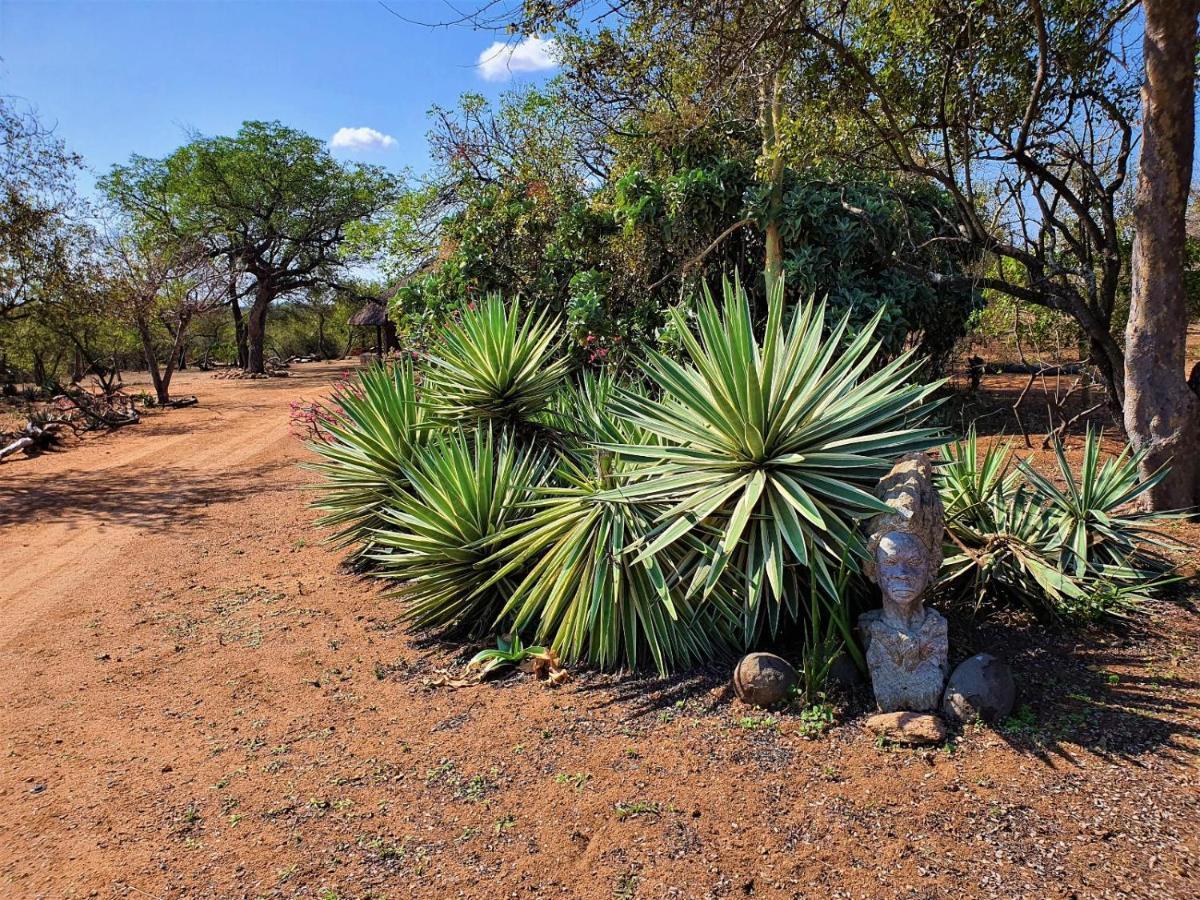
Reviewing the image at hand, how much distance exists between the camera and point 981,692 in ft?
10.2

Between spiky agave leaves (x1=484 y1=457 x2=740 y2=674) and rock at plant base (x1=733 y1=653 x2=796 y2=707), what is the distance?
308 millimetres

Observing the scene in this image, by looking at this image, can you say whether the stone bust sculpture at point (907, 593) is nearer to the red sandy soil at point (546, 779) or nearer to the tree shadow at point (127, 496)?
the red sandy soil at point (546, 779)

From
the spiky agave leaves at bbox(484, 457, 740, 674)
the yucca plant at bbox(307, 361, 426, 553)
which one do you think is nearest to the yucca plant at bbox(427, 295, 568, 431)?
the yucca plant at bbox(307, 361, 426, 553)

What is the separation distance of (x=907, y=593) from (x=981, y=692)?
1.59 ft

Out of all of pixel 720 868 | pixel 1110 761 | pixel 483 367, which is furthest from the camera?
pixel 483 367

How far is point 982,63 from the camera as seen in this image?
21.3ft

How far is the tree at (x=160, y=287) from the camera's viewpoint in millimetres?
16953

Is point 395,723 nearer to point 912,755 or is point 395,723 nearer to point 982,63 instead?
point 912,755

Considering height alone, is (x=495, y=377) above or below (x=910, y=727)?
above

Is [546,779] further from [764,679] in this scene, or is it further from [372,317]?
[372,317]

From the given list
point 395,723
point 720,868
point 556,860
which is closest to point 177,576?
point 395,723

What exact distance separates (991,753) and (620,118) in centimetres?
963

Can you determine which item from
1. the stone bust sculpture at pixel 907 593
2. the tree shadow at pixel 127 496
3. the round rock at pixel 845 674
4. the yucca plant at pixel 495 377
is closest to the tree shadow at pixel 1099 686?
the stone bust sculpture at pixel 907 593

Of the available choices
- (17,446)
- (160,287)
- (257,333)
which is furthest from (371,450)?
(257,333)
